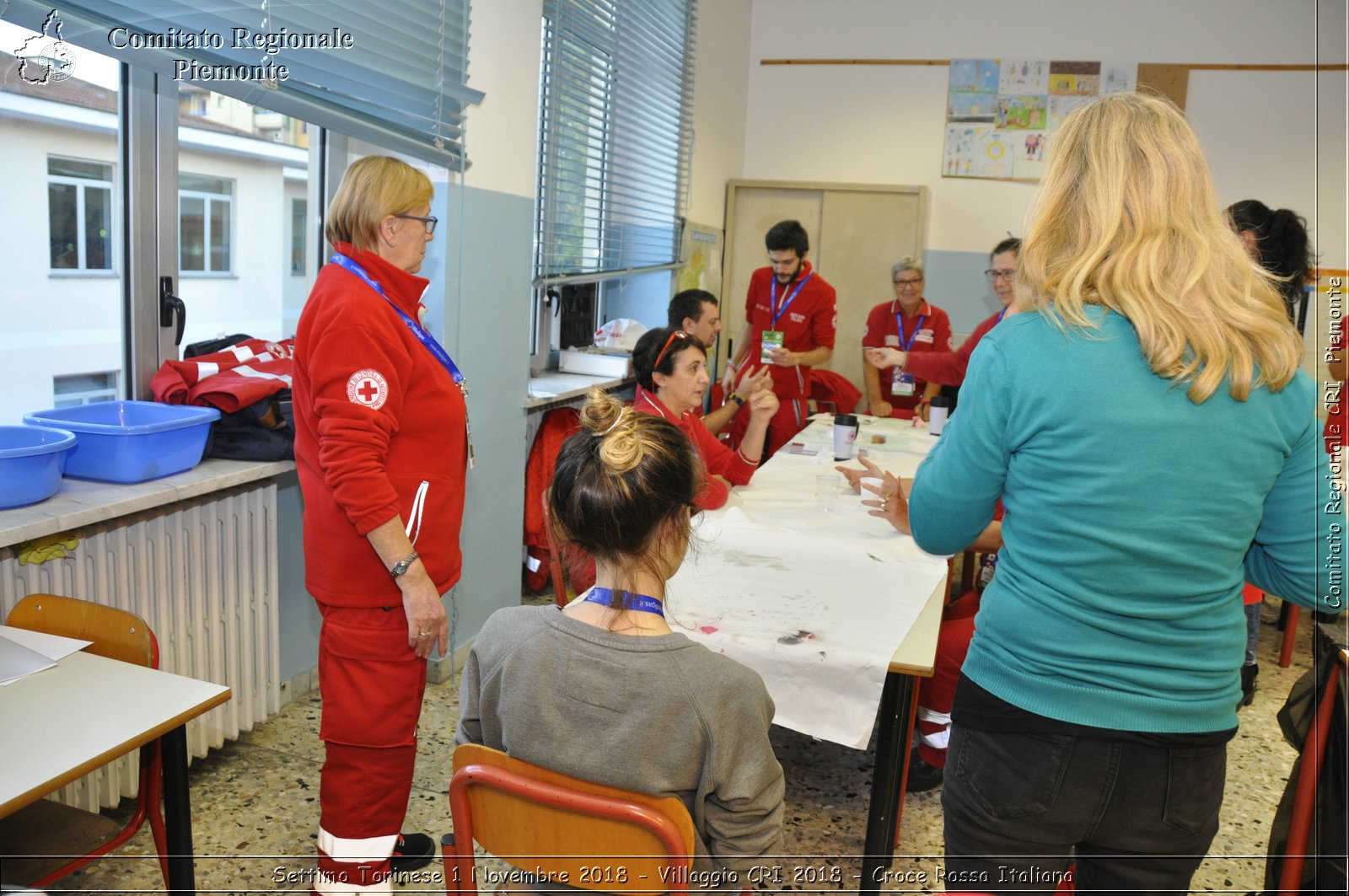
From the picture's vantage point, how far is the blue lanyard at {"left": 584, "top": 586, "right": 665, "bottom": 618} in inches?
51.5

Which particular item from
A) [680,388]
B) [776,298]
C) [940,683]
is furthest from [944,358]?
[940,683]

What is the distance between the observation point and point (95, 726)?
1.46m

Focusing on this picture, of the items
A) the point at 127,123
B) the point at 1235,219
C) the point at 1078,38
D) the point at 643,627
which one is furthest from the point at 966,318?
the point at 643,627

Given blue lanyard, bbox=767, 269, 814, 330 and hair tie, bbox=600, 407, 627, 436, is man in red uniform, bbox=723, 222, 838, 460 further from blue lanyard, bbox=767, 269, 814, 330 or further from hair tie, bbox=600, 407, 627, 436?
hair tie, bbox=600, 407, 627, 436

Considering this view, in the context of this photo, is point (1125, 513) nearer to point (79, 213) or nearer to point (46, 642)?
point (46, 642)

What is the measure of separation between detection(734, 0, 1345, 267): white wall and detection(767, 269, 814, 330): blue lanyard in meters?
1.49

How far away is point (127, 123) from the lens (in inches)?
97.3

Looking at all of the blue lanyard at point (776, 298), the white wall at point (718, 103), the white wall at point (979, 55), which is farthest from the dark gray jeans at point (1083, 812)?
the white wall at point (979, 55)

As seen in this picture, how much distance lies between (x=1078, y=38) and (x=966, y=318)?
192cm

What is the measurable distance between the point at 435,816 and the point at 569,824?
4.90 ft

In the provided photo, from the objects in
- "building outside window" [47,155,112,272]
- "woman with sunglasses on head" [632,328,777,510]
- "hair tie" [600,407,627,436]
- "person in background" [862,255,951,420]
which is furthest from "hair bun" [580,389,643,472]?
"person in background" [862,255,951,420]

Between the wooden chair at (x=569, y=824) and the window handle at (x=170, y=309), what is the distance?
191 centimetres

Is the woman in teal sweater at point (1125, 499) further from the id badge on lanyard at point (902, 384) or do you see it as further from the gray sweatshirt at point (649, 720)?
the id badge on lanyard at point (902, 384)

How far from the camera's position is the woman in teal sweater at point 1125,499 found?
117 centimetres
